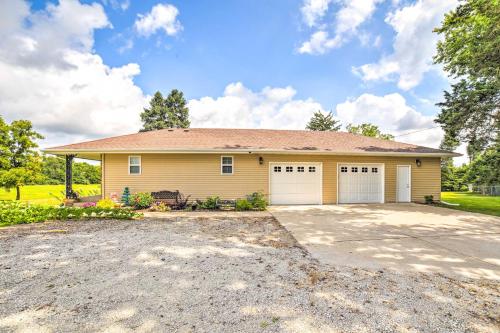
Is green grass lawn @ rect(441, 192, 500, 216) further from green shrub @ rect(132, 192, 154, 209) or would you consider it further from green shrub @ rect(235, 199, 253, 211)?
green shrub @ rect(132, 192, 154, 209)

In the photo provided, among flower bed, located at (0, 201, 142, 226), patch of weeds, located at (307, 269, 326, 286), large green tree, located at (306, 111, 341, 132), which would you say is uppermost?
large green tree, located at (306, 111, 341, 132)

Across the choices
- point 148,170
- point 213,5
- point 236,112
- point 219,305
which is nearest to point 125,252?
point 219,305

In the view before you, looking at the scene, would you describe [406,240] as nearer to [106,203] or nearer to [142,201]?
[142,201]

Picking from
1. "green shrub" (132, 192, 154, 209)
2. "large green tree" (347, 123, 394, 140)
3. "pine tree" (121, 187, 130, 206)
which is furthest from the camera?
"large green tree" (347, 123, 394, 140)

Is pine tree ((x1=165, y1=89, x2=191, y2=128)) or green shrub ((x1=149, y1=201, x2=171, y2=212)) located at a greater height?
pine tree ((x1=165, y1=89, x2=191, y2=128))

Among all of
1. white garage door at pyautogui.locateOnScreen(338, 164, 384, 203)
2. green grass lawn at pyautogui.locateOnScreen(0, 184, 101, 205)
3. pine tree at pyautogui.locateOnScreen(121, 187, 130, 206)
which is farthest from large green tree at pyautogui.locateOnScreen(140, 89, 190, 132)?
white garage door at pyautogui.locateOnScreen(338, 164, 384, 203)

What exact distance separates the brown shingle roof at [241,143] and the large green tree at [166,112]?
22241 mm

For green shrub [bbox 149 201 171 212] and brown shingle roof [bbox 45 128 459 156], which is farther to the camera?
brown shingle roof [bbox 45 128 459 156]

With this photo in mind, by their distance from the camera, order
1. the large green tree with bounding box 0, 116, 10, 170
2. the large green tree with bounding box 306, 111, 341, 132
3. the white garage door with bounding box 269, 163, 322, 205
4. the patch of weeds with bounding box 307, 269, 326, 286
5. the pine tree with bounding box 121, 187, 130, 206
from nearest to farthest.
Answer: the patch of weeds with bounding box 307, 269, 326, 286
the pine tree with bounding box 121, 187, 130, 206
the white garage door with bounding box 269, 163, 322, 205
the large green tree with bounding box 0, 116, 10, 170
the large green tree with bounding box 306, 111, 341, 132

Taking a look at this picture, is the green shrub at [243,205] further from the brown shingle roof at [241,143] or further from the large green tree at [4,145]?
the large green tree at [4,145]

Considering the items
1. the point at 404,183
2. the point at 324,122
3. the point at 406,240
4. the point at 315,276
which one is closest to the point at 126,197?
the point at 315,276

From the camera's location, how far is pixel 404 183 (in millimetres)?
11555

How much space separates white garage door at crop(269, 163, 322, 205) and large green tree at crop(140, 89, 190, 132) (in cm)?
2729

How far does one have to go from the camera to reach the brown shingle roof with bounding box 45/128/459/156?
998 cm
